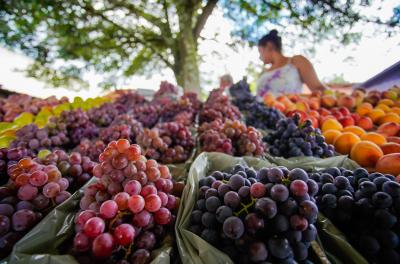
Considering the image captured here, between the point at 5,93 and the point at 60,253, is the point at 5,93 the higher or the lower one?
the higher one

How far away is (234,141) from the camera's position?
139 cm

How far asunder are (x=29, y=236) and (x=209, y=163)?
687mm

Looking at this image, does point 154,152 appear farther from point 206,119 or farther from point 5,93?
point 5,93

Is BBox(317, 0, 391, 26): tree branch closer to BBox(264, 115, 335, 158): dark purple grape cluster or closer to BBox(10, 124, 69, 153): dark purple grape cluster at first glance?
BBox(264, 115, 335, 158): dark purple grape cluster

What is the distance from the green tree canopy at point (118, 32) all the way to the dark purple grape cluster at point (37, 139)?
7.12 ft

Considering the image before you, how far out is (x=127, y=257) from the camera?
2.12 feet

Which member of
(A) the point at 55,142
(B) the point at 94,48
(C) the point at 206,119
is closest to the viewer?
(A) the point at 55,142

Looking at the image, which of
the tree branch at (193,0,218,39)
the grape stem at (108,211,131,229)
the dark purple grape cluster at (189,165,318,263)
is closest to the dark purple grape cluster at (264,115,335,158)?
the dark purple grape cluster at (189,165,318,263)

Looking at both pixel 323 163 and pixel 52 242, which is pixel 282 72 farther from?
pixel 52 242

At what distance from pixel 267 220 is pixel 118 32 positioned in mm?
5520

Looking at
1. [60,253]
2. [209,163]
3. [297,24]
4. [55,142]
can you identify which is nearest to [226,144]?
[209,163]

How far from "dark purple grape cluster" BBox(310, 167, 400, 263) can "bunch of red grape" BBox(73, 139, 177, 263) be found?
504 mm

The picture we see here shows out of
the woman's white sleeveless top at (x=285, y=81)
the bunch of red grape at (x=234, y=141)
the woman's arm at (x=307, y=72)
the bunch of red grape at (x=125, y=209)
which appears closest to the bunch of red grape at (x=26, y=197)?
the bunch of red grape at (x=125, y=209)

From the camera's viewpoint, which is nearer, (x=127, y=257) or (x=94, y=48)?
(x=127, y=257)
